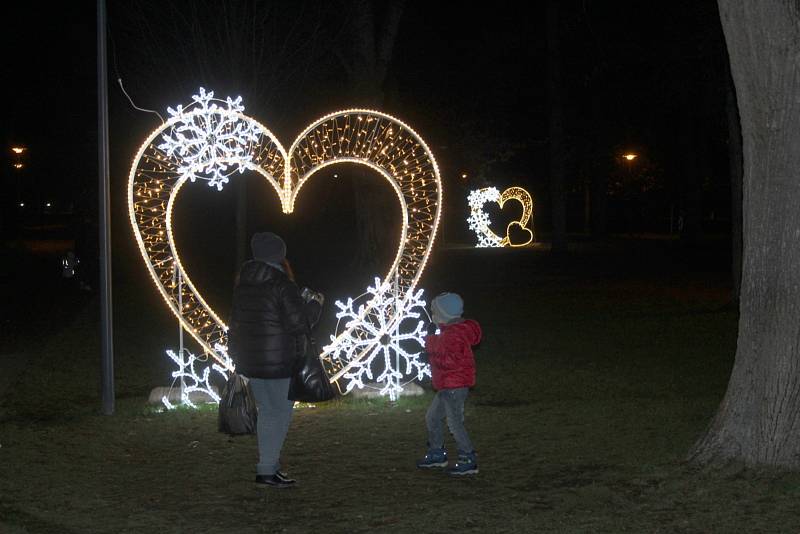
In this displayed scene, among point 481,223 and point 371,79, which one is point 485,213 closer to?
point 481,223

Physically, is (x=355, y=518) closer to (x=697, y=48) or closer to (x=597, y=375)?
(x=597, y=375)

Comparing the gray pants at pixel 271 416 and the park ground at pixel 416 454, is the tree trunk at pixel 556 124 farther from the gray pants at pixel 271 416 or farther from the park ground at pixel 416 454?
the gray pants at pixel 271 416

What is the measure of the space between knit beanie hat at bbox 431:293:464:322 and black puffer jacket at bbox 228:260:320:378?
876 millimetres

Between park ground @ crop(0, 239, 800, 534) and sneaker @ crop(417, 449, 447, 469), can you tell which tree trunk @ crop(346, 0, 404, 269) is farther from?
sneaker @ crop(417, 449, 447, 469)

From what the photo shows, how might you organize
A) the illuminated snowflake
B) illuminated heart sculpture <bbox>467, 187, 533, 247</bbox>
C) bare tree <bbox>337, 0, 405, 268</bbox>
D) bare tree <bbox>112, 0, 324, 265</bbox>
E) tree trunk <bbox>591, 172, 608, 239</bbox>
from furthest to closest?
tree trunk <bbox>591, 172, 608, 239</bbox> < illuminated heart sculpture <bbox>467, 187, 533, 247</bbox> < bare tree <bbox>337, 0, 405, 268</bbox> < bare tree <bbox>112, 0, 324, 265</bbox> < the illuminated snowflake

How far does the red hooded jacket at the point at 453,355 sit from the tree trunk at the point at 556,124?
113 ft

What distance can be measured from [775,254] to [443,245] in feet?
140

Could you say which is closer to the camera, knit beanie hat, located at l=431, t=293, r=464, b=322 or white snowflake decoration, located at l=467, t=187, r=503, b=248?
knit beanie hat, located at l=431, t=293, r=464, b=322

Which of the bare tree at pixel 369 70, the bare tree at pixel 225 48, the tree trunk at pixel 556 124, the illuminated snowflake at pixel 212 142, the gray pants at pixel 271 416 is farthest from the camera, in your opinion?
the tree trunk at pixel 556 124

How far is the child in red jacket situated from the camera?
7512 mm

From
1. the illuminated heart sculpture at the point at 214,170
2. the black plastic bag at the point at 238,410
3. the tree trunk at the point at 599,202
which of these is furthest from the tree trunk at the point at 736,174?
the tree trunk at the point at 599,202

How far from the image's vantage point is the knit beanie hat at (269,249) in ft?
24.0

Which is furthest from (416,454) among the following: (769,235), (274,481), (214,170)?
(214,170)

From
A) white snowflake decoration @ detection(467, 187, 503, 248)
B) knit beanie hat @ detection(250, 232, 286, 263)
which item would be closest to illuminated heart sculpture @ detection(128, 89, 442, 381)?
knit beanie hat @ detection(250, 232, 286, 263)
